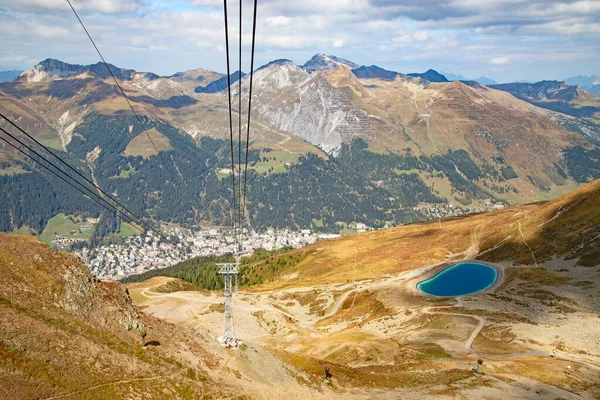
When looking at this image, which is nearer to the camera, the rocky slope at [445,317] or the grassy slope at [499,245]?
the rocky slope at [445,317]

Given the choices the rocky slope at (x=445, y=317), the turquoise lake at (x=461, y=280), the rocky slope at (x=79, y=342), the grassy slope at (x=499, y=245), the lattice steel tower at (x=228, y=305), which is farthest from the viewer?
the grassy slope at (x=499, y=245)

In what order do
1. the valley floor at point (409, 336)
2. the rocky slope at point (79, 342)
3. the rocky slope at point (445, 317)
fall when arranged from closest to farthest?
the rocky slope at point (79, 342) < the valley floor at point (409, 336) < the rocky slope at point (445, 317)

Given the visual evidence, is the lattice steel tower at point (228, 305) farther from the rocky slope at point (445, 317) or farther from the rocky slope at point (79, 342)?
the rocky slope at point (79, 342)

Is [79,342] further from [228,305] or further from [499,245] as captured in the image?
[499,245]

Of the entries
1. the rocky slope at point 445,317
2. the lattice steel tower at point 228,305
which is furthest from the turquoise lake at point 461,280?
the lattice steel tower at point 228,305

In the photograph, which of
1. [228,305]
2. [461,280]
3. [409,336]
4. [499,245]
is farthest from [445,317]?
[499,245]

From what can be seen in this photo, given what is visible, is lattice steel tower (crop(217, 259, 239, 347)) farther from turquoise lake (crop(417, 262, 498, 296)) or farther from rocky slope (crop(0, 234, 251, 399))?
turquoise lake (crop(417, 262, 498, 296))

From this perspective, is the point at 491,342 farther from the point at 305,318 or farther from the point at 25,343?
the point at 25,343

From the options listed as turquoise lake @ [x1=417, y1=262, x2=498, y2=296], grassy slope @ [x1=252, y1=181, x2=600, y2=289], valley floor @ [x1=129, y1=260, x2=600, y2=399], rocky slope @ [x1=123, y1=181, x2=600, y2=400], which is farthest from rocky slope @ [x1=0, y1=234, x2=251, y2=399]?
grassy slope @ [x1=252, y1=181, x2=600, y2=289]
